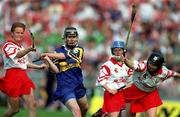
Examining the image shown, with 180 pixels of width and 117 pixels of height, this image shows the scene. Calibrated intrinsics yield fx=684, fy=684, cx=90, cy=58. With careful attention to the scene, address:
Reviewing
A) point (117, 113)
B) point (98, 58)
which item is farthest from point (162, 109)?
point (117, 113)

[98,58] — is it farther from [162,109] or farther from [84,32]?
[162,109]

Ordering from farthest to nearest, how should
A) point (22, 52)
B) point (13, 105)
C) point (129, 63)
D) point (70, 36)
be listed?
point (13, 105), point (70, 36), point (22, 52), point (129, 63)

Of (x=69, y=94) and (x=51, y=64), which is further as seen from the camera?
(x=69, y=94)

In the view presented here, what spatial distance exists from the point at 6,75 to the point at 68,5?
10.0 meters

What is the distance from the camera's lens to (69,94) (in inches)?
496

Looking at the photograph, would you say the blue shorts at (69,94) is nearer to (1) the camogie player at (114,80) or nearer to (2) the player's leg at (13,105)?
(1) the camogie player at (114,80)

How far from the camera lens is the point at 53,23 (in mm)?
22281

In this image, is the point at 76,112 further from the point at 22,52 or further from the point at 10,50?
the point at 10,50

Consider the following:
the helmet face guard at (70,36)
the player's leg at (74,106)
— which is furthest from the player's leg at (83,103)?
the helmet face guard at (70,36)

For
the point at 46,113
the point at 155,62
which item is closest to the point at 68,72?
the point at 155,62

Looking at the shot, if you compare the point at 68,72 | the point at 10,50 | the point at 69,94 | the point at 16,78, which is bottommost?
the point at 69,94

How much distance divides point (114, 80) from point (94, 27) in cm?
970

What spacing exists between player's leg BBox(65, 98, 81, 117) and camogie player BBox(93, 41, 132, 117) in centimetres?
60

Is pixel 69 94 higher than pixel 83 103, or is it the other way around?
pixel 69 94
